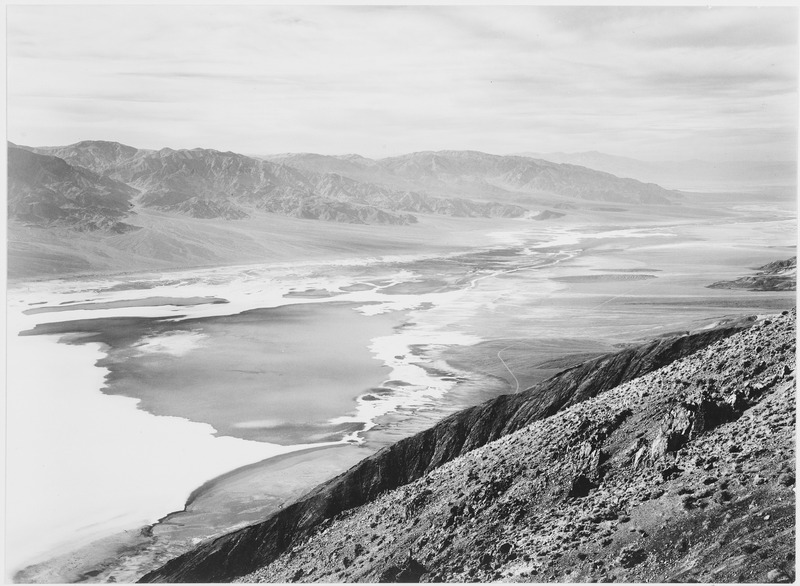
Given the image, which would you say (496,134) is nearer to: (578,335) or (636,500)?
(578,335)

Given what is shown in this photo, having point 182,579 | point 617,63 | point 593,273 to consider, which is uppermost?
point 617,63

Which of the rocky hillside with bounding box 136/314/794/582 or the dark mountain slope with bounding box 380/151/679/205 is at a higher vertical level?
the dark mountain slope with bounding box 380/151/679/205

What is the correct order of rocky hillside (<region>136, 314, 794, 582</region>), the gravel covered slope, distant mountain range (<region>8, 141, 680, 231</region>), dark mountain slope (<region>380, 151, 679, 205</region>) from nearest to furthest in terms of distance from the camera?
the gravel covered slope
rocky hillside (<region>136, 314, 794, 582</region>)
distant mountain range (<region>8, 141, 680, 231</region>)
dark mountain slope (<region>380, 151, 679, 205</region>)

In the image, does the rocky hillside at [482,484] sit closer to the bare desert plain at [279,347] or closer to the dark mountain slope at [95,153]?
the bare desert plain at [279,347]

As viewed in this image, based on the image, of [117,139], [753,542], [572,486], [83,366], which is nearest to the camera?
[753,542]

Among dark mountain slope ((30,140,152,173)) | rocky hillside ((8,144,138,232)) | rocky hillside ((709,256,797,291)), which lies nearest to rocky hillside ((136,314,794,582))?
rocky hillside ((709,256,797,291))

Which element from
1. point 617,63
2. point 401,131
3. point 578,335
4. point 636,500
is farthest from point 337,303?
point 636,500

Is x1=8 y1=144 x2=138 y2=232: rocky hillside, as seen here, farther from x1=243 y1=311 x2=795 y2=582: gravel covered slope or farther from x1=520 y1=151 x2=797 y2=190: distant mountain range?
x1=520 y1=151 x2=797 y2=190: distant mountain range
